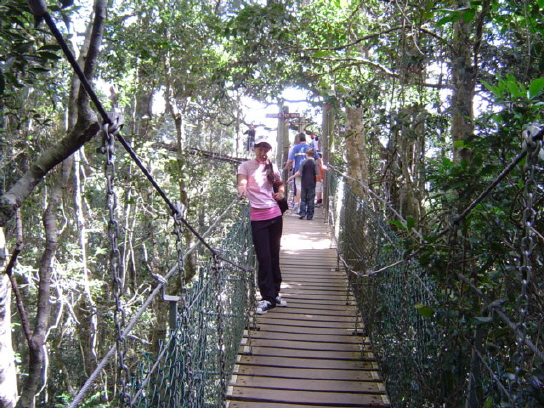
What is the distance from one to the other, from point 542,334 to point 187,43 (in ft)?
24.1

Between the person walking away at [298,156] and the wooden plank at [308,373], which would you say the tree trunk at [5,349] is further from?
the person walking away at [298,156]

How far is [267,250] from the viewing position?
163 inches

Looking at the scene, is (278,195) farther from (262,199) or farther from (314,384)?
(314,384)

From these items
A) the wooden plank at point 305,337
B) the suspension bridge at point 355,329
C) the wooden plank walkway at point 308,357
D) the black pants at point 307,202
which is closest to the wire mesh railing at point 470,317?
the suspension bridge at point 355,329

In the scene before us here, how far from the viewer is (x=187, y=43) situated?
818 cm

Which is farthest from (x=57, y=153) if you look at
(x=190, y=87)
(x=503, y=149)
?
(x=190, y=87)

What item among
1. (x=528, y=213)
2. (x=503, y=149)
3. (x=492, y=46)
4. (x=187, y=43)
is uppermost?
(x=187, y=43)

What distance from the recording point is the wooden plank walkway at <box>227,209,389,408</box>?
3.21 metres

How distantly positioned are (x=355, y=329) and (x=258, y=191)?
1403 millimetres

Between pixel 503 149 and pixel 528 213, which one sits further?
pixel 503 149

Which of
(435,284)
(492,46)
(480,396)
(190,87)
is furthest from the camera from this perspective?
(190,87)

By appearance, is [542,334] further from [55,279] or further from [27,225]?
[27,225]

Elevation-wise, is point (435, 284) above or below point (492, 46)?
below

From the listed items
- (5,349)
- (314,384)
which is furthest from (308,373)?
(5,349)
